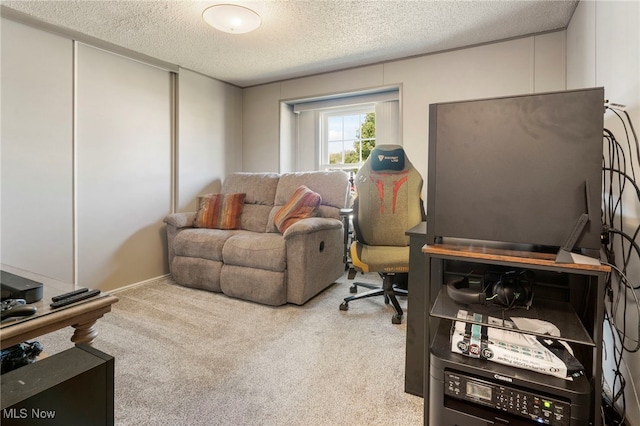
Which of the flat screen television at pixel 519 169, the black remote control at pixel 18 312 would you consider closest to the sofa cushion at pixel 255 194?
the black remote control at pixel 18 312

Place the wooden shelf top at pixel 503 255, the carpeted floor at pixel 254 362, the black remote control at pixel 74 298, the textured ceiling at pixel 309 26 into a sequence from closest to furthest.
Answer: the wooden shelf top at pixel 503 255 < the black remote control at pixel 74 298 < the carpeted floor at pixel 254 362 < the textured ceiling at pixel 309 26

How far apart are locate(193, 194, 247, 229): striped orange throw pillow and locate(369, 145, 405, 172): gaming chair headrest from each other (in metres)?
1.66

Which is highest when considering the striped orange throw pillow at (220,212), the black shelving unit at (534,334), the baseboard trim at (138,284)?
the striped orange throw pillow at (220,212)

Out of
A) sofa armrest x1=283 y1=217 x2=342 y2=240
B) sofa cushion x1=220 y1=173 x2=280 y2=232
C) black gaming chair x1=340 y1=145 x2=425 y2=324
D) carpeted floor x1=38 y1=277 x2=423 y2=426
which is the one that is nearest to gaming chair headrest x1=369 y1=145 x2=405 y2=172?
black gaming chair x1=340 y1=145 x2=425 y2=324

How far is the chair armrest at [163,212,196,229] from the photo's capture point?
3.07 metres

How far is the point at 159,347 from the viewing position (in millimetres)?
1883

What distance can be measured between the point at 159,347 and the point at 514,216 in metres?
2.01

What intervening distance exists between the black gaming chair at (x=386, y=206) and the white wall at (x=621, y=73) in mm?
1156

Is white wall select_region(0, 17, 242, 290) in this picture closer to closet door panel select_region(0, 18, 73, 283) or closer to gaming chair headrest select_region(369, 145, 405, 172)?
closet door panel select_region(0, 18, 73, 283)

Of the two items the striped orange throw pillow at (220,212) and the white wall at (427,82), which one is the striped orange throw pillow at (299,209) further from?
the white wall at (427,82)


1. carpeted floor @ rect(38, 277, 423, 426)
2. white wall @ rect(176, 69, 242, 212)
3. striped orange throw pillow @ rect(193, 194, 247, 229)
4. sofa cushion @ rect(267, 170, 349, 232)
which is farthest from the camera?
white wall @ rect(176, 69, 242, 212)

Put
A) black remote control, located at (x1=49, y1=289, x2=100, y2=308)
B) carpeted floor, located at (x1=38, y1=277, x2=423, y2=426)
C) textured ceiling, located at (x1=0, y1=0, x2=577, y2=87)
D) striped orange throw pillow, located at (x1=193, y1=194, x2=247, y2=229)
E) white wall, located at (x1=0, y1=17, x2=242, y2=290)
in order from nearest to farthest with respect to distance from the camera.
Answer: black remote control, located at (x1=49, y1=289, x2=100, y2=308)
carpeted floor, located at (x1=38, y1=277, x2=423, y2=426)
textured ceiling, located at (x1=0, y1=0, x2=577, y2=87)
white wall, located at (x1=0, y1=17, x2=242, y2=290)
striped orange throw pillow, located at (x1=193, y1=194, x2=247, y2=229)

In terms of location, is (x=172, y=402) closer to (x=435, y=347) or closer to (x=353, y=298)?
(x=435, y=347)

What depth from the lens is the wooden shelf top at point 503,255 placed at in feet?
2.93
